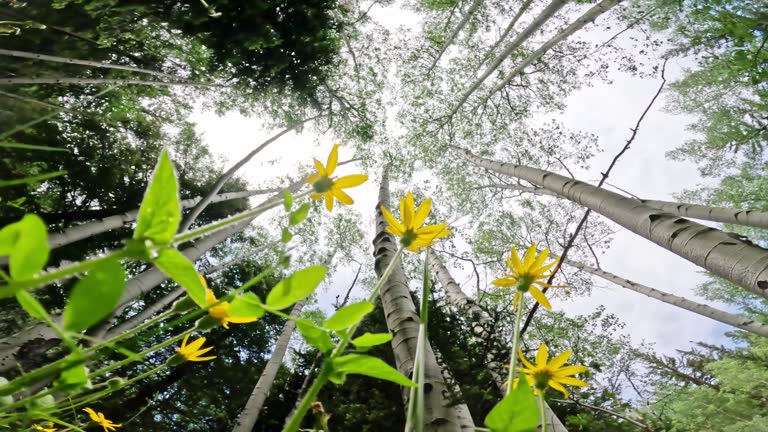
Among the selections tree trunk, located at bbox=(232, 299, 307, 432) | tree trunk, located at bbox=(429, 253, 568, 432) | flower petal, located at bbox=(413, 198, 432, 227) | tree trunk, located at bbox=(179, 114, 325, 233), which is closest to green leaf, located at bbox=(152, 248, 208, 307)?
flower petal, located at bbox=(413, 198, 432, 227)

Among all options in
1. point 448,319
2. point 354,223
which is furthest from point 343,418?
point 354,223

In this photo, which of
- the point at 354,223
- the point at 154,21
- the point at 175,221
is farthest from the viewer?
the point at 354,223

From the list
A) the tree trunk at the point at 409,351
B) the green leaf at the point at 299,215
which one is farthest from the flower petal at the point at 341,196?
the tree trunk at the point at 409,351

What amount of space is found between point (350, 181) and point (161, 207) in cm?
22

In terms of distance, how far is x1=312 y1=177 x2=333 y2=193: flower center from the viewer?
0.38m

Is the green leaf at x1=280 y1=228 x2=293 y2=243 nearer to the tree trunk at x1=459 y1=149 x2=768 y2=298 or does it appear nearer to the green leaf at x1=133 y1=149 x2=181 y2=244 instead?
the green leaf at x1=133 y1=149 x2=181 y2=244

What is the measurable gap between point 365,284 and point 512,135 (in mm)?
4581

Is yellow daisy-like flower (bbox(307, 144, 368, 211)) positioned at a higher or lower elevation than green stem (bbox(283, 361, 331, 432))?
higher

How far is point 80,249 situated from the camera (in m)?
4.32

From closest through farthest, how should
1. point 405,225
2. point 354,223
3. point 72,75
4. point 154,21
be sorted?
1. point 405,225
2. point 72,75
3. point 154,21
4. point 354,223

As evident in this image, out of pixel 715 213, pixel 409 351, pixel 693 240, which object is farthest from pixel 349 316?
pixel 715 213

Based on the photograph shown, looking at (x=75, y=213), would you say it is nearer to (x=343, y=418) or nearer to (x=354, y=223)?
(x=343, y=418)

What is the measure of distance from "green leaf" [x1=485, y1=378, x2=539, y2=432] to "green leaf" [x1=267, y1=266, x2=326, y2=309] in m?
0.12

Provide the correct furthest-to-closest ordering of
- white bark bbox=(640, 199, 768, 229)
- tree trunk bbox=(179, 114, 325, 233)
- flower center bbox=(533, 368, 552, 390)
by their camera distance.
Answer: tree trunk bbox=(179, 114, 325, 233)
white bark bbox=(640, 199, 768, 229)
flower center bbox=(533, 368, 552, 390)
